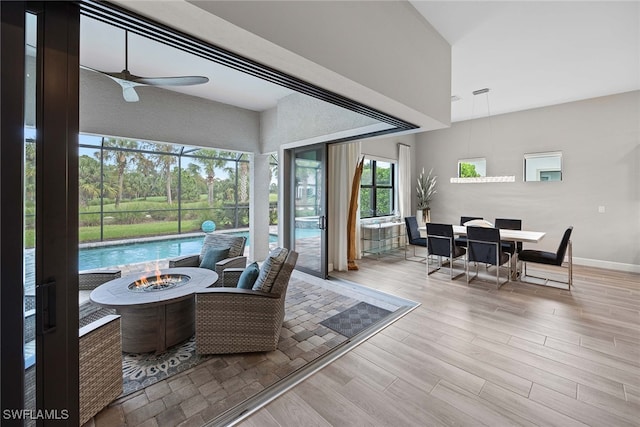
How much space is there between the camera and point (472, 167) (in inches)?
269

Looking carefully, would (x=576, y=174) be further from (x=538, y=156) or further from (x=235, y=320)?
(x=235, y=320)

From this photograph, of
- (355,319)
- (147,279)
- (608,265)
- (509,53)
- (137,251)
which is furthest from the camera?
(137,251)

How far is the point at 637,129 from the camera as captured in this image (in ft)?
15.9

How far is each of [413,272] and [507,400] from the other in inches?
123

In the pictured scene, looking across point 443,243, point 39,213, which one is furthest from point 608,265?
point 39,213

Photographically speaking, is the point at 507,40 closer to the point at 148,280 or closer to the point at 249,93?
the point at 249,93

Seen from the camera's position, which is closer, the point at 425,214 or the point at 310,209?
the point at 310,209

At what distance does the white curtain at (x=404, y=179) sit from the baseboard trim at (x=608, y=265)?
3568 millimetres

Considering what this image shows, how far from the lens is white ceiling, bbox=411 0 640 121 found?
8.64ft

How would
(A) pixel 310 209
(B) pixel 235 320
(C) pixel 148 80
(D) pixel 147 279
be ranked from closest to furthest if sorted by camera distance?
(B) pixel 235 320 < (C) pixel 148 80 < (D) pixel 147 279 < (A) pixel 310 209

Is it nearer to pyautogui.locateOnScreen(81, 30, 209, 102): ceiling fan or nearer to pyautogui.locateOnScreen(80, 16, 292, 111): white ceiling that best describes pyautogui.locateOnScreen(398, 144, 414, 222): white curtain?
pyautogui.locateOnScreen(80, 16, 292, 111): white ceiling

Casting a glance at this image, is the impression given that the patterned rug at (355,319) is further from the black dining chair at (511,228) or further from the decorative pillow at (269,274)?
the black dining chair at (511,228)

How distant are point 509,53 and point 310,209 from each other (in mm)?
3454

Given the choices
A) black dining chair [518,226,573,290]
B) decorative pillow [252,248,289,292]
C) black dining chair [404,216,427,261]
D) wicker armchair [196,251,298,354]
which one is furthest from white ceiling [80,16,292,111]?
black dining chair [518,226,573,290]
